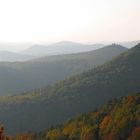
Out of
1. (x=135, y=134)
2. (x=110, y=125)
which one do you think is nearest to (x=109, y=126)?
(x=110, y=125)

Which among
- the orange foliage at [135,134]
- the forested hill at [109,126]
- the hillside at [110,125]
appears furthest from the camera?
the forested hill at [109,126]

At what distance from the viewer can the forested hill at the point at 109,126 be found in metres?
133

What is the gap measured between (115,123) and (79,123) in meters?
33.2

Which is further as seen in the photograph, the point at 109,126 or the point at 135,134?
the point at 109,126

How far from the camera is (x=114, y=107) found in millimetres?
173000

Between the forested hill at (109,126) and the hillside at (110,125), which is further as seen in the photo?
the forested hill at (109,126)

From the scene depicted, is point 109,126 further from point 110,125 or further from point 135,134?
point 135,134

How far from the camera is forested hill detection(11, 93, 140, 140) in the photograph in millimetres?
133375

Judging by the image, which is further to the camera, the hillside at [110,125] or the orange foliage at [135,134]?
the hillside at [110,125]

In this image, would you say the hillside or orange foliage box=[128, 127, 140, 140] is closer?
orange foliage box=[128, 127, 140, 140]

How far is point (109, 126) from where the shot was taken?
139375mm

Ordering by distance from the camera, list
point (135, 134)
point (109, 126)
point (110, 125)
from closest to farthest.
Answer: point (135, 134), point (109, 126), point (110, 125)

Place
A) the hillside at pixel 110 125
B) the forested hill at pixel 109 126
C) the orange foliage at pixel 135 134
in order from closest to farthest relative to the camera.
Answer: the orange foliage at pixel 135 134
the hillside at pixel 110 125
the forested hill at pixel 109 126

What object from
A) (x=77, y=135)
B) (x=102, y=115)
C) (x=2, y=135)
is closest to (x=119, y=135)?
(x=77, y=135)
